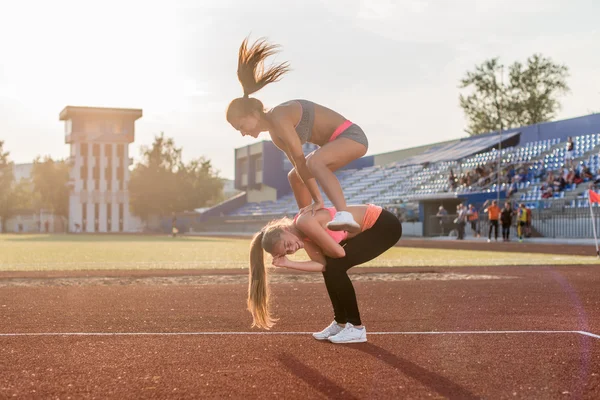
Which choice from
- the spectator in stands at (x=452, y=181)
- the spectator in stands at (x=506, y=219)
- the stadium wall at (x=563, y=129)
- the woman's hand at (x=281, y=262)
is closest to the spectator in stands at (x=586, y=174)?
the spectator in stands at (x=506, y=219)

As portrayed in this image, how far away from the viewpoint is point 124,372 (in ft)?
15.0

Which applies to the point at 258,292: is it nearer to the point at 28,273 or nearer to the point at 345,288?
the point at 345,288

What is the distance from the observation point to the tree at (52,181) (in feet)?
278

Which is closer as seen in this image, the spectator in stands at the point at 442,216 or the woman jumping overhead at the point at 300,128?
the woman jumping overhead at the point at 300,128

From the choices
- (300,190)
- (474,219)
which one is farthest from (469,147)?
(300,190)

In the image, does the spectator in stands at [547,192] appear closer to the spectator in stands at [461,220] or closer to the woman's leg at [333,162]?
the spectator in stands at [461,220]

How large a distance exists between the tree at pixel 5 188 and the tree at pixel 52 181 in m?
3.33

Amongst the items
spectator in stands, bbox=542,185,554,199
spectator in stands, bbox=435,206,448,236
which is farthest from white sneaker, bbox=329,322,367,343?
spectator in stands, bbox=435,206,448,236

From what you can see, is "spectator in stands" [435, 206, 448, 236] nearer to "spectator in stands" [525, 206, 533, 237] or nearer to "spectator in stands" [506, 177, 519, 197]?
"spectator in stands" [506, 177, 519, 197]

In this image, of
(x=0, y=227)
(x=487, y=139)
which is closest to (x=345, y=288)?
(x=487, y=139)

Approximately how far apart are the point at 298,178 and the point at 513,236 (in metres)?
28.4

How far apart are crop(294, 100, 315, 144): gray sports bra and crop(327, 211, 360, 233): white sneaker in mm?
836

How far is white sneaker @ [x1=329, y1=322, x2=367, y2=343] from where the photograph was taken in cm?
559

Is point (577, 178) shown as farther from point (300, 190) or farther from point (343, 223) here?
point (343, 223)
